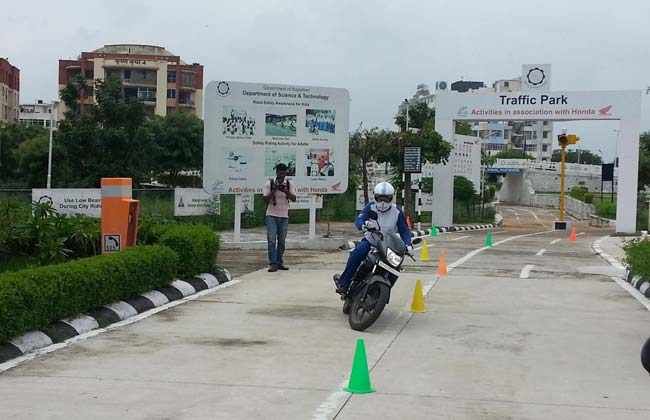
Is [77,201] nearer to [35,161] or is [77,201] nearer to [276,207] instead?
[276,207]

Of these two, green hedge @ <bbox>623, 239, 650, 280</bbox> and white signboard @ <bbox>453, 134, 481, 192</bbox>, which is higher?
white signboard @ <bbox>453, 134, 481, 192</bbox>

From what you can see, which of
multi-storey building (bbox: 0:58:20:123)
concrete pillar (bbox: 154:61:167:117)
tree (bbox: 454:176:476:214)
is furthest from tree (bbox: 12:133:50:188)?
multi-storey building (bbox: 0:58:20:123)

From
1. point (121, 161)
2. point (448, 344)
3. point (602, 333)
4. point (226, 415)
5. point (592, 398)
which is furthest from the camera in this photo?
point (121, 161)

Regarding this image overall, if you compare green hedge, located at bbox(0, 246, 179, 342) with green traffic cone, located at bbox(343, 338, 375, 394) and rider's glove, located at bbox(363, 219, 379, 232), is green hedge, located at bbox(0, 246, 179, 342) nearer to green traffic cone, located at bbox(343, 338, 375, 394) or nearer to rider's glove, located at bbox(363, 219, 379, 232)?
rider's glove, located at bbox(363, 219, 379, 232)

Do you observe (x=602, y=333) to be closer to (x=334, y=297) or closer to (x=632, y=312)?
(x=632, y=312)

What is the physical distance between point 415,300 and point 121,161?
31.0 m

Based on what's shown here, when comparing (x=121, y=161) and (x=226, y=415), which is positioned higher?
(x=121, y=161)

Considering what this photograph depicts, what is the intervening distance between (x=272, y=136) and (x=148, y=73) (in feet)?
237

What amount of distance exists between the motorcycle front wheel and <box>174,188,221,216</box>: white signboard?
632 inches

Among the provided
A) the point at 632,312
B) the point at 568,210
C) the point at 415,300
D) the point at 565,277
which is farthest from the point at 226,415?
the point at 568,210

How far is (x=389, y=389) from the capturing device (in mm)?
5965

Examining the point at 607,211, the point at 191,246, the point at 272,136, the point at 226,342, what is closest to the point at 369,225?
the point at 226,342

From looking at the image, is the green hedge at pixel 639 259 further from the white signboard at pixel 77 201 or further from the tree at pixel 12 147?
the tree at pixel 12 147

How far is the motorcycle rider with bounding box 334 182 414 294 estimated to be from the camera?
8773 mm
